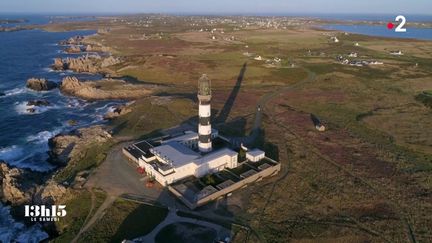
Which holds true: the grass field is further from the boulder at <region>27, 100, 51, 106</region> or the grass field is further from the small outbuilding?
the boulder at <region>27, 100, 51, 106</region>

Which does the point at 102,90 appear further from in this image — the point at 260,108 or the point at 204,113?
the point at 204,113

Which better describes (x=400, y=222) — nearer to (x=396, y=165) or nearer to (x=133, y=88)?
(x=396, y=165)

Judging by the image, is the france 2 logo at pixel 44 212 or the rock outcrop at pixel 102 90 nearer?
the france 2 logo at pixel 44 212

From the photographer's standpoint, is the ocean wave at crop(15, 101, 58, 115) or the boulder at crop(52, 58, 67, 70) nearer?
the ocean wave at crop(15, 101, 58, 115)

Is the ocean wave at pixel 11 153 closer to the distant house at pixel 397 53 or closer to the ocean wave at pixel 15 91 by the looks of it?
the ocean wave at pixel 15 91

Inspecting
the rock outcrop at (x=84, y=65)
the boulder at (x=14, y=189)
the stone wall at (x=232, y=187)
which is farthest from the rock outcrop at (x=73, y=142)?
the rock outcrop at (x=84, y=65)

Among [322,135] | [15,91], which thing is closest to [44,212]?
[322,135]

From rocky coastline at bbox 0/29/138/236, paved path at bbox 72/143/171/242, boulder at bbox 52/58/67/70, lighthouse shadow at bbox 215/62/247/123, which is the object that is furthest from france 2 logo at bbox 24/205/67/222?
boulder at bbox 52/58/67/70
